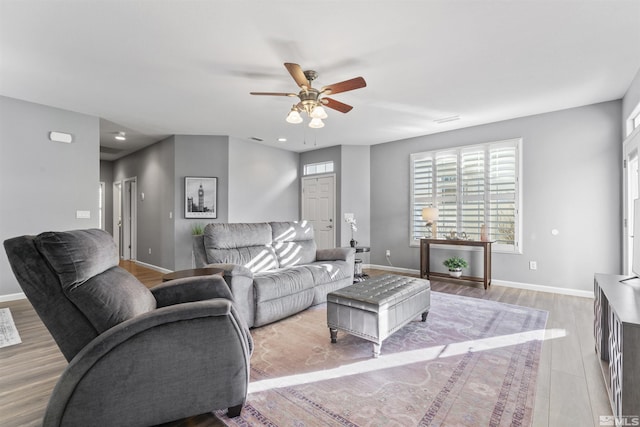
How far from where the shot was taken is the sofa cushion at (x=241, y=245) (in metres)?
3.24

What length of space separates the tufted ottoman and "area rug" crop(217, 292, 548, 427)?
0.17m

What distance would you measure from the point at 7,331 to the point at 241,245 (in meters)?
2.30

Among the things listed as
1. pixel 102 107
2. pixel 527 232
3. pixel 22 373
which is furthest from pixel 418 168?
pixel 22 373

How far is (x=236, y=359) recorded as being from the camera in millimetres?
1492

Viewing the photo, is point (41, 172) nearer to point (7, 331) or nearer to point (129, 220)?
point (7, 331)

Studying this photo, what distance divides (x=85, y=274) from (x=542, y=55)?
3.82 meters

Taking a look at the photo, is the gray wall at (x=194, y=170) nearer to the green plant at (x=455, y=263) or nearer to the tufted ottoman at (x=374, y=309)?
the tufted ottoman at (x=374, y=309)

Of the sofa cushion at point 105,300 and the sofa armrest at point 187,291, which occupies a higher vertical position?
the sofa cushion at point 105,300

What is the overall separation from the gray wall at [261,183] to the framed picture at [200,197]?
313mm

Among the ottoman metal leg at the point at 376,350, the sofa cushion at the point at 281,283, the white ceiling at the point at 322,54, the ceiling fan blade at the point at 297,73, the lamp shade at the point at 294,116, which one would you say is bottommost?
the ottoman metal leg at the point at 376,350

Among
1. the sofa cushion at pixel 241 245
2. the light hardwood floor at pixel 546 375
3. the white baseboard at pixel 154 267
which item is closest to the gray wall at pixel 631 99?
the light hardwood floor at pixel 546 375

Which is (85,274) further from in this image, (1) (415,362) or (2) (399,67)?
(2) (399,67)

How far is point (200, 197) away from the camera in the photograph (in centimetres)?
552

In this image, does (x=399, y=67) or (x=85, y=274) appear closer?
(x=85, y=274)
